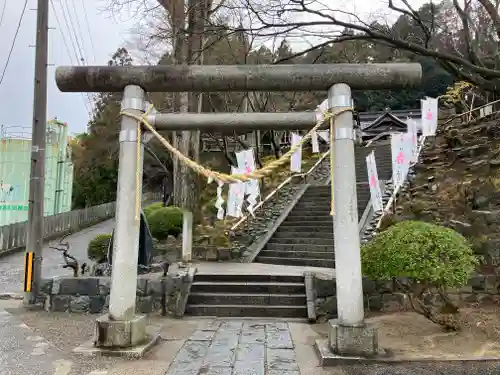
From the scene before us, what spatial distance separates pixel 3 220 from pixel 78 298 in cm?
1435

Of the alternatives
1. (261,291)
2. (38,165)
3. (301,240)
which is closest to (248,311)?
(261,291)

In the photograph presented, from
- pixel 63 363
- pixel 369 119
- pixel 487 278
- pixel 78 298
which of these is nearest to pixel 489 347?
pixel 487 278

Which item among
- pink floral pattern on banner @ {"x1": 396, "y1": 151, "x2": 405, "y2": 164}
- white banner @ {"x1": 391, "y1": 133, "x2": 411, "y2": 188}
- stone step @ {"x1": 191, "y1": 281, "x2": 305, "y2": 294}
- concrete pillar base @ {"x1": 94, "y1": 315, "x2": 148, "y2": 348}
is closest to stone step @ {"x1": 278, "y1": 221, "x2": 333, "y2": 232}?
white banner @ {"x1": 391, "y1": 133, "x2": 411, "y2": 188}

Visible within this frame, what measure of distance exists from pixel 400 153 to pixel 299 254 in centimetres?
454

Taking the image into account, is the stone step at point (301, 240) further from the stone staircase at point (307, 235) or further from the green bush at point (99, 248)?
the green bush at point (99, 248)

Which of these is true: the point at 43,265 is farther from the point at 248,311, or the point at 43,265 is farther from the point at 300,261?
the point at 248,311

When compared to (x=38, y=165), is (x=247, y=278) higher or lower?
lower

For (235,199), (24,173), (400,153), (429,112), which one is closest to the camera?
(400,153)

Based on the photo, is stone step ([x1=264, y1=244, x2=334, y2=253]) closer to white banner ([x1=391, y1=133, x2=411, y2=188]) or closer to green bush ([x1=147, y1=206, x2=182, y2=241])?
green bush ([x1=147, y1=206, x2=182, y2=241])

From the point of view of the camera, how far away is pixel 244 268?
998 centimetres

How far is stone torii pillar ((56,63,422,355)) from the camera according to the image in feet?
16.3

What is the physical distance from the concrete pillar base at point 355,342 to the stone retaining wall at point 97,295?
356cm

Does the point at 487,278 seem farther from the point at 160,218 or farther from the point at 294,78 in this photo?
the point at 160,218

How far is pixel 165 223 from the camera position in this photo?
1319cm
